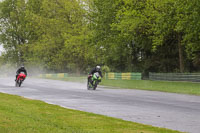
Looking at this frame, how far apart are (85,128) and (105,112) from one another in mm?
4658

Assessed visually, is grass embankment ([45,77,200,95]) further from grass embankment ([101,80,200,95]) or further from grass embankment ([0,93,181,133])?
grass embankment ([0,93,181,133])

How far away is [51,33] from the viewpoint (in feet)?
259

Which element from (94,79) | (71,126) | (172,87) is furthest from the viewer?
(172,87)

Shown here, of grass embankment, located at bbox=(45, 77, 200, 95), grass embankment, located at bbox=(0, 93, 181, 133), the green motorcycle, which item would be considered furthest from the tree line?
grass embankment, located at bbox=(0, 93, 181, 133)

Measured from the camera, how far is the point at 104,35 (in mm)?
54562

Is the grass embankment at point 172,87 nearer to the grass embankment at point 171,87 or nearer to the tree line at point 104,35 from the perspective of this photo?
the grass embankment at point 171,87

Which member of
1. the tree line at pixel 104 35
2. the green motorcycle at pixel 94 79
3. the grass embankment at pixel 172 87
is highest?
the tree line at pixel 104 35

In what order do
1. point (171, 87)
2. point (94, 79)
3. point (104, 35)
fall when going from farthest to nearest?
point (104, 35) < point (171, 87) < point (94, 79)

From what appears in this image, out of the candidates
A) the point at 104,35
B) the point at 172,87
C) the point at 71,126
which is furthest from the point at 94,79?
the point at 104,35

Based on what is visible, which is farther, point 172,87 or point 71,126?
point 172,87

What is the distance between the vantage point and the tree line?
40.9 m

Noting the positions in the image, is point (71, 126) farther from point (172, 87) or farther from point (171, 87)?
point (171, 87)

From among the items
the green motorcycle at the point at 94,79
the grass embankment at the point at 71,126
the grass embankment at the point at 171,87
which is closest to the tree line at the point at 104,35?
A: the grass embankment at the point at 171,87

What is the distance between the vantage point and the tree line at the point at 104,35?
4088cm
